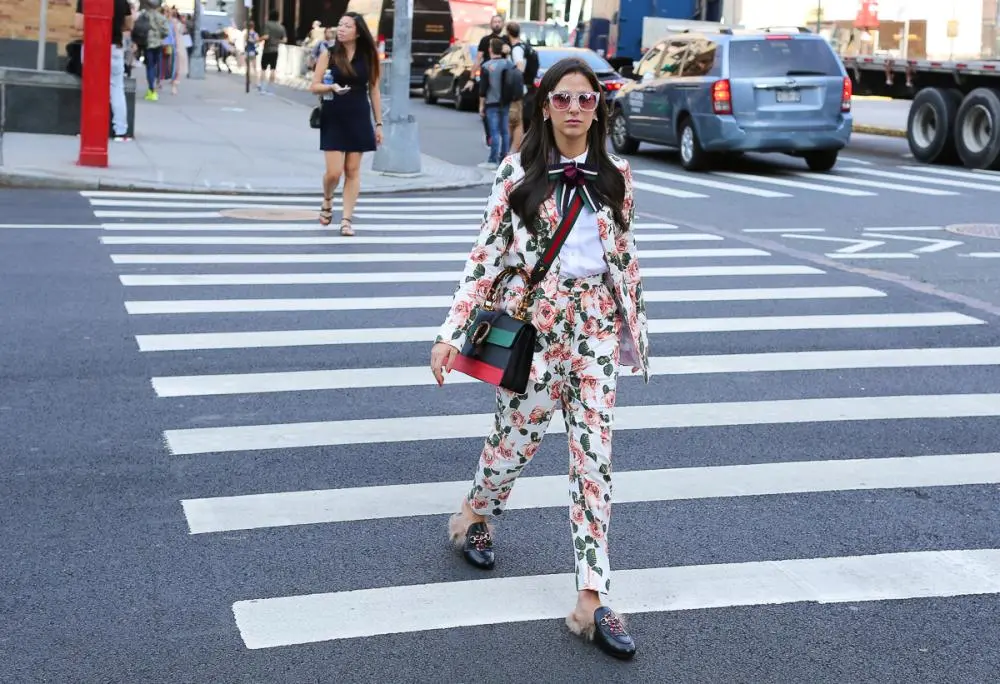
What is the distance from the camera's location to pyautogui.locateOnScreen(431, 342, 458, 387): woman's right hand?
15.2 feet

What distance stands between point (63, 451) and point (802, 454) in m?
3.17

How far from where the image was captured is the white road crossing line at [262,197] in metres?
15.8

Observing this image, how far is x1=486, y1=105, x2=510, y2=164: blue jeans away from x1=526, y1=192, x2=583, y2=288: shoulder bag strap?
50.0ft

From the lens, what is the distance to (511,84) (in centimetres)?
1947

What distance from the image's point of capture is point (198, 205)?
1545 cm

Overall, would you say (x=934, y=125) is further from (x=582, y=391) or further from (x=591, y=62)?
(x=582, y=391)

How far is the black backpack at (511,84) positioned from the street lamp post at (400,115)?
4.53ft

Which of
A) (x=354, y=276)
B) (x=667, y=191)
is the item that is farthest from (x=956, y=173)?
(x=354, y=276)

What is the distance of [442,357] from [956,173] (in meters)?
17.4

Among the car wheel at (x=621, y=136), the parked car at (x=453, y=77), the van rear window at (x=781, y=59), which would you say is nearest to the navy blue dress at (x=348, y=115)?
the van rear window at (x=781, y=59)

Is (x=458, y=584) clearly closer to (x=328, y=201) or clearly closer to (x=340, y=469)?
(x=340, y=469)

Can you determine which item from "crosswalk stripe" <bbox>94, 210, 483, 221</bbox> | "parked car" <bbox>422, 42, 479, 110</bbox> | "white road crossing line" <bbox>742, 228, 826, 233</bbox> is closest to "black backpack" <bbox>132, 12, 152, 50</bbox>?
"parked car" <bbox>422, 42, 479, 110</bbox>

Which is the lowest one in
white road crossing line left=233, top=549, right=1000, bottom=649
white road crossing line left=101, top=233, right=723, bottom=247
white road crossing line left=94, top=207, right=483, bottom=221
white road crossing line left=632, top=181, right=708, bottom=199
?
white road crossing line left=233, top=549, right=1000, bottom=649

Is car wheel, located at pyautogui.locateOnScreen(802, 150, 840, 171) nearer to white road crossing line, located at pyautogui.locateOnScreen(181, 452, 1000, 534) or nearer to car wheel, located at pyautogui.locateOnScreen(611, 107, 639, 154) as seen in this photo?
car wheel, located at pyautogui.locateOnScreen(611, 107, 639, 154)
